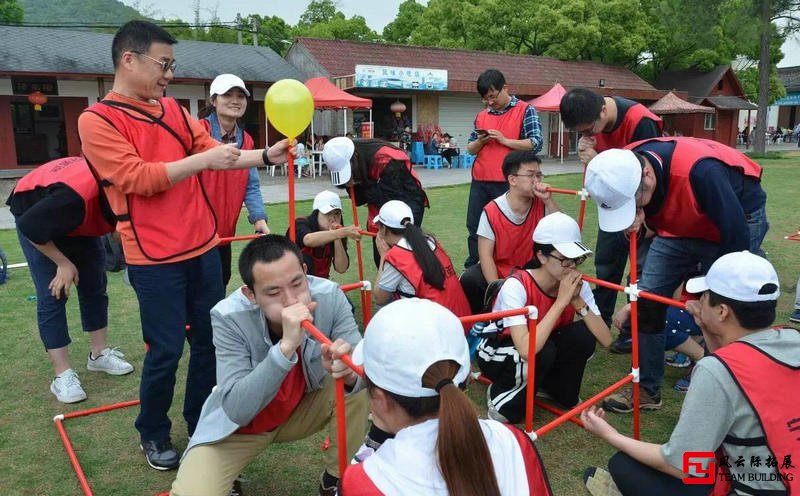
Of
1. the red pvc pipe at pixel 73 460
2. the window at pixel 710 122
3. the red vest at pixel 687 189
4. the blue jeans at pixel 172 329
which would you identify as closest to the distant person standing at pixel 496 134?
the red vest at pixel 687 189

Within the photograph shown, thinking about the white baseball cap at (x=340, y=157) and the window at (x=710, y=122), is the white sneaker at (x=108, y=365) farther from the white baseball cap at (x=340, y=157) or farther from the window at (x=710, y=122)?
the window at (x=710, y=122)

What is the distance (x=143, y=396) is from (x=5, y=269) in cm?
467

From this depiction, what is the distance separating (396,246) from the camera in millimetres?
3926

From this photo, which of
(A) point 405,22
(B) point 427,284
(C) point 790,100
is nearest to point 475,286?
(B) point 427,284

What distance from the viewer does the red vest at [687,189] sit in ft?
10.2

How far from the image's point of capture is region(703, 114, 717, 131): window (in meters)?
32.1

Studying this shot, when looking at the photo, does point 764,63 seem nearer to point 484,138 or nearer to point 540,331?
point 484,138

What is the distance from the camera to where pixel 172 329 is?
2.96m

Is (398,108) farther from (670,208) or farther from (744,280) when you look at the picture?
(744,280)

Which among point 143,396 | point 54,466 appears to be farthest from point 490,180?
point 54,466

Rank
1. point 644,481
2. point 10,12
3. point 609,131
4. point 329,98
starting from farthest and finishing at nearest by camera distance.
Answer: point 10,12
point 329,98
point 609,131
point 644,481

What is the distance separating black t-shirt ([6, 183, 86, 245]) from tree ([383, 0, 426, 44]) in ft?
132

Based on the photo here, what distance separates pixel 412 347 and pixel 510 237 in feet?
9.68

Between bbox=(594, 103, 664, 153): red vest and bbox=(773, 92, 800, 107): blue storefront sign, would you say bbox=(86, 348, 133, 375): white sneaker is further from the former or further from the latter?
bbox=(773, 92, 800, 107): blue storefront sign
